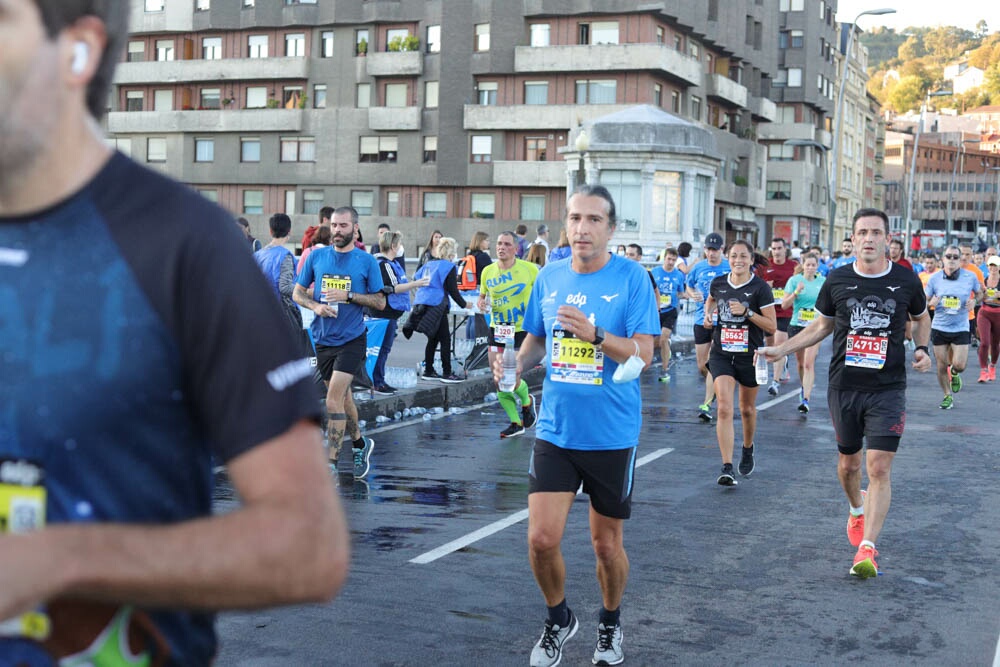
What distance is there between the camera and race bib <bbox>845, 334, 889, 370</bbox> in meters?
8.05

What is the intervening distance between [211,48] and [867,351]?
61.4 metres

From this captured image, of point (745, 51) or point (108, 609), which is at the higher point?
point (745, 51)

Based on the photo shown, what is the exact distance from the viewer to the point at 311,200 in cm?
6462

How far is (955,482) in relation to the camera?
431 inches

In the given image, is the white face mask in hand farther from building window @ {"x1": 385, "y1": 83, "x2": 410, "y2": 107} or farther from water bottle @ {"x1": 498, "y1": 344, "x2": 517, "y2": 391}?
building window @ {"x1": 385, "y1": 83, "x2": 410, "y2": 107}

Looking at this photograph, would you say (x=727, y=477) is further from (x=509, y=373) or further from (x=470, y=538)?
(x=509, y=373)

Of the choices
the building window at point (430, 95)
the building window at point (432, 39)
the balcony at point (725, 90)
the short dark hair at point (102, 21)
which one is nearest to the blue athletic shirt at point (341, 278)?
the short dark hair at point (102, 21)

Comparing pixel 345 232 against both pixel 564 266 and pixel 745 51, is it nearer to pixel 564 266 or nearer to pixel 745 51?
pixel 564 266

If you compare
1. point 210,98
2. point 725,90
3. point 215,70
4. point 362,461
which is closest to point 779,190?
point 725,90

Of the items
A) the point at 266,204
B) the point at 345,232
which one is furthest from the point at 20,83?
the point at 266,204

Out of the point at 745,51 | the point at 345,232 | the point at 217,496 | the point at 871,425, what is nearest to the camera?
the point at 871,425

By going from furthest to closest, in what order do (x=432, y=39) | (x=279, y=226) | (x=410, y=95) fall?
1. (x=410, y=95)
2. (x=432, y=39)
3. (x=279, y=226)

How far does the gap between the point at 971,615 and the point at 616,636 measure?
2.06 meters

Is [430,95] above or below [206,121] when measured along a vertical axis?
above
